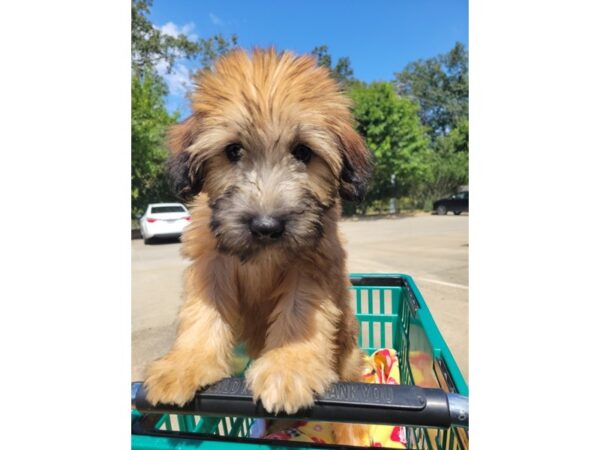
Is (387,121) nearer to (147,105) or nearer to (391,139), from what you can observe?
(391,139)

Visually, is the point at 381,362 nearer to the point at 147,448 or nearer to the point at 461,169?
the point at 147,448

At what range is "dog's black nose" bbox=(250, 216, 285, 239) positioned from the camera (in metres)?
1.45

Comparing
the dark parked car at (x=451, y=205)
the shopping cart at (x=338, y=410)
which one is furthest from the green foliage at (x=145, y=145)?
the dark parked car at (x=451, y=205)

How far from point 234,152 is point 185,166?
0.23m

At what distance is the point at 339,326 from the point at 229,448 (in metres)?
0.95

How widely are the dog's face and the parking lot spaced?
1.02m

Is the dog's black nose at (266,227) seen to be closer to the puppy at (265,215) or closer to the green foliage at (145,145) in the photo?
the puppy at (265,215)

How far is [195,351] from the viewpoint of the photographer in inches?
60.9

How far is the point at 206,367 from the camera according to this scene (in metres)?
1.46

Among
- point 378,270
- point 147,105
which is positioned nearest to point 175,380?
point 378,270

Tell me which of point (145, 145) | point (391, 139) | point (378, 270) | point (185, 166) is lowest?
point (378, 270)

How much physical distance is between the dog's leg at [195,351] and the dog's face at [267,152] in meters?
0.31

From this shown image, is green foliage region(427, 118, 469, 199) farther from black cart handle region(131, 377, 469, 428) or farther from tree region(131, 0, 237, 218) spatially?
black cart handle region(131, 377, 469, 428)

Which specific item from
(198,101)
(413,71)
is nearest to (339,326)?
(198,101)
